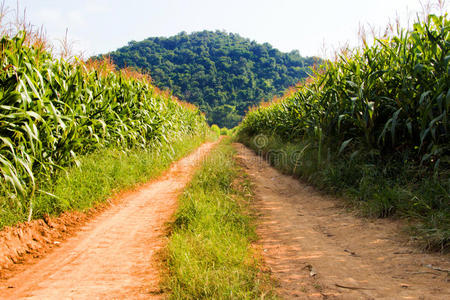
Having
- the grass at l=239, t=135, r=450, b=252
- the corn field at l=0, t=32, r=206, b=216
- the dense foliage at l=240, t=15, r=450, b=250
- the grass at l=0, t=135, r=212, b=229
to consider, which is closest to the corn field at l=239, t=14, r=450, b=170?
the dense foliage at l=240, t=15, r=450, b=250

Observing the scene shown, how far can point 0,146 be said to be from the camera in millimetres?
2889

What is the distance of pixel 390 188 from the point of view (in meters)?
3.45

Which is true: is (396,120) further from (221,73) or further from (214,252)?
(221,73)

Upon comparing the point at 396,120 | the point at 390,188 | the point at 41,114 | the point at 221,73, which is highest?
the point at 221,73

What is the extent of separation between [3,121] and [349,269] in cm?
362

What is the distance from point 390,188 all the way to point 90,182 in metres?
4.26

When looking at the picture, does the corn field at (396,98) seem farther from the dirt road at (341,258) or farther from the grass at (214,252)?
the grass at (214,252)

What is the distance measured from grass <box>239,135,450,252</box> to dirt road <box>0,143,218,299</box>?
8.36ft

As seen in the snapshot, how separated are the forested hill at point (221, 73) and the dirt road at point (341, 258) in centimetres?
4015

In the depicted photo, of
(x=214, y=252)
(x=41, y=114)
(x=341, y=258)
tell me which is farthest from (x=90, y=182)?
(x=341, y=258)

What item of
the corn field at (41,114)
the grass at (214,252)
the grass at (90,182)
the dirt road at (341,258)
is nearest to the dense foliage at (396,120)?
the dirt road at (341,258)

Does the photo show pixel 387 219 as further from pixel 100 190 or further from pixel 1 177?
pixel 1 177

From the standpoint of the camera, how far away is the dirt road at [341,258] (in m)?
1.94

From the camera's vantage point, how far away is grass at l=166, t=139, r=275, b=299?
1.93 metres
